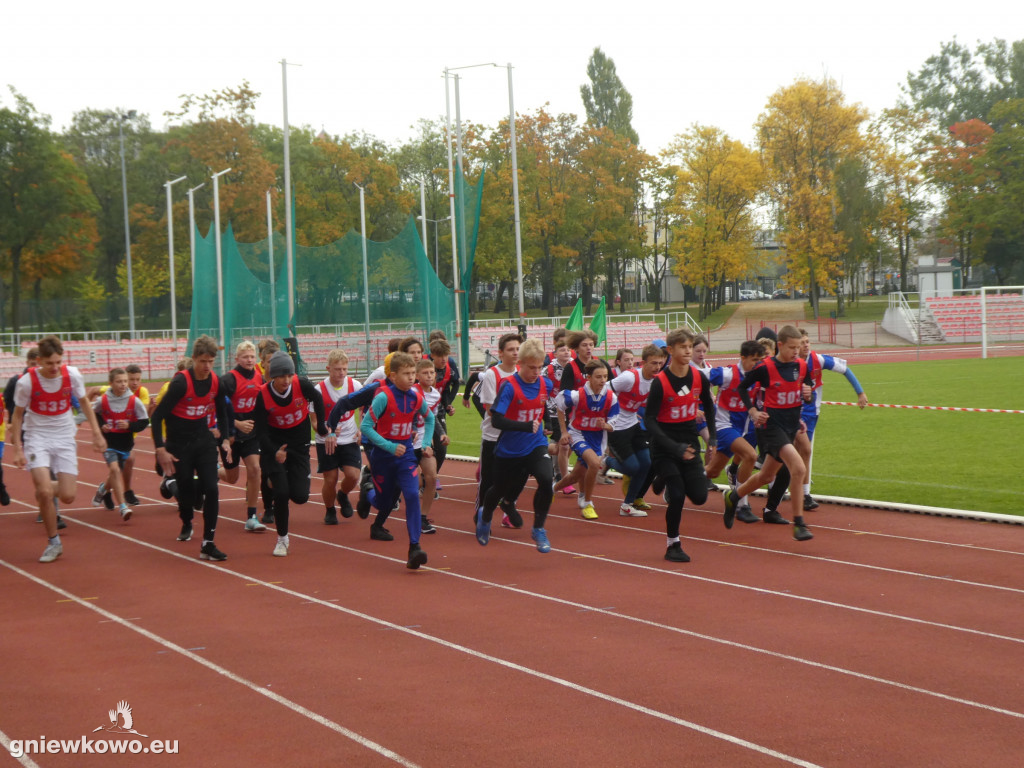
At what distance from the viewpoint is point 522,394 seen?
917 cm

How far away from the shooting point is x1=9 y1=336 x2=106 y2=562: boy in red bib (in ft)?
29.9

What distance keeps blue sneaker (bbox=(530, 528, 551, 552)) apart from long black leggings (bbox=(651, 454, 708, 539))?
107 centimetres

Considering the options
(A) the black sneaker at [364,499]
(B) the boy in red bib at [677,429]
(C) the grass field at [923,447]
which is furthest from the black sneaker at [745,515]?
(A) the black sneaker at [364,499]

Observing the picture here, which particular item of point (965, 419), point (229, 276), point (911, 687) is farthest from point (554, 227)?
point (911, 687)

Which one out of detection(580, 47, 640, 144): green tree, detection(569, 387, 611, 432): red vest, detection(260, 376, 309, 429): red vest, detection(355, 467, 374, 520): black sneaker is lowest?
detection(355, 467, 374, 520): black sneaker

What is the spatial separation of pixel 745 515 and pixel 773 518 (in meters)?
0.31

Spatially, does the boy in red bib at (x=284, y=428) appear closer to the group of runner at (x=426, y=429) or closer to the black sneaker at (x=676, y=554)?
the group of runner at (x=426, y=429)

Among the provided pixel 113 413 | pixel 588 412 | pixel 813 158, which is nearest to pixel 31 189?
pixel 813 158

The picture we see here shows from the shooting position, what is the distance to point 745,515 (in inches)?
421

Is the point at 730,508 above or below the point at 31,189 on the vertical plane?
below

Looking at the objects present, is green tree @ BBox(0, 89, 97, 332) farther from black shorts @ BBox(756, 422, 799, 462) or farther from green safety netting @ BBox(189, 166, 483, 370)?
black shorts @ BBox(756, 422, 799, 462)

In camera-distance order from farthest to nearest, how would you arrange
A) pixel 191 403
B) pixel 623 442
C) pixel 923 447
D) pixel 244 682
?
pixel 923 447, pixel 623 442, pixel 191 403, pixel 244 682

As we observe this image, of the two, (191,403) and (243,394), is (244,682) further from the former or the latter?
(243,394)

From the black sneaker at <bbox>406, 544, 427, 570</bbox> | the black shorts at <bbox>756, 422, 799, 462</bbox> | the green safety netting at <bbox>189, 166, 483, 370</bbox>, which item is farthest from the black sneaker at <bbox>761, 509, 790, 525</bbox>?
the green safety netting at <bbox>189, 166, 483, 370</bbox>
